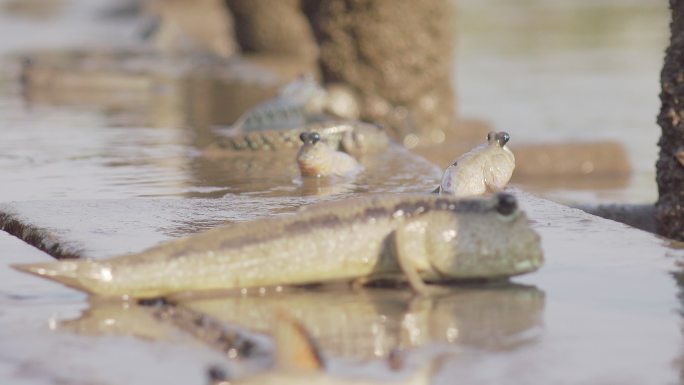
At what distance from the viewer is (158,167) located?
590cm

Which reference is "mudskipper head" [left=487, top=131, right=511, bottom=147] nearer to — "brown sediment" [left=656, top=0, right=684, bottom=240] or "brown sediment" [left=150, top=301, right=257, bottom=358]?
"brown sediment" [left=656, top=0, right=684, bottom=240]

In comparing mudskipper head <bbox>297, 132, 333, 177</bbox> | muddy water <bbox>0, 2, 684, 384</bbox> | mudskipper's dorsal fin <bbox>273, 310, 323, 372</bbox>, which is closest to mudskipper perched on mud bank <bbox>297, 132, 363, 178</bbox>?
mudskipper head <bbox>297, 132, 333, 177</bbox>

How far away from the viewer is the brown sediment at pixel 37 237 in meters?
3.67

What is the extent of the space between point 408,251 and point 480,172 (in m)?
1.22

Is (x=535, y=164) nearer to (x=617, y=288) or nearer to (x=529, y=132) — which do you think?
(x=529, y=132)

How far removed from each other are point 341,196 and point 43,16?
20.3m

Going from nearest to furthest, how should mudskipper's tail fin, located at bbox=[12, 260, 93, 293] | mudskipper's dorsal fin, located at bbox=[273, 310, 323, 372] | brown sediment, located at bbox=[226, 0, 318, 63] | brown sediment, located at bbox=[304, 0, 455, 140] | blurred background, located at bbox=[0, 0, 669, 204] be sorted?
mudskipper's dorsal fin, located at bbox=[273, 310, 323, 372] < mudskipper's tail fin, located at bbox=[12, 260, 93, 293] < blurred background, located at bbox=[0, 0, 669, 204] < brown sediment, located at bbox=[304, 0, 455, 140] < brown sediment, located at bbox=[226, 0, 318, 63]

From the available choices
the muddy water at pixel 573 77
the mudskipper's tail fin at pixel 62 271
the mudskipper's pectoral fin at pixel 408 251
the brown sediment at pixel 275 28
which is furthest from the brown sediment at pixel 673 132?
the brown sediment at pixel 275 28

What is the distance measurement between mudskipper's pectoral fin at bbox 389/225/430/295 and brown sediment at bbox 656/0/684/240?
208 cm

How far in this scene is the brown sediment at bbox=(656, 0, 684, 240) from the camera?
4938 millimetres

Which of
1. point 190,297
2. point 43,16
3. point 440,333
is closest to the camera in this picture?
point 440,333

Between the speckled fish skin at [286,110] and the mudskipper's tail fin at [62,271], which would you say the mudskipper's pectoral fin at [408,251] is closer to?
the mudskipper's tail fin at [62,271]

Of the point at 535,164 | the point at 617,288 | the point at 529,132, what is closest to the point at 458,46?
the point at 529,132

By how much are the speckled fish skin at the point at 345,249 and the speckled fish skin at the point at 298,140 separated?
10.3 ft
